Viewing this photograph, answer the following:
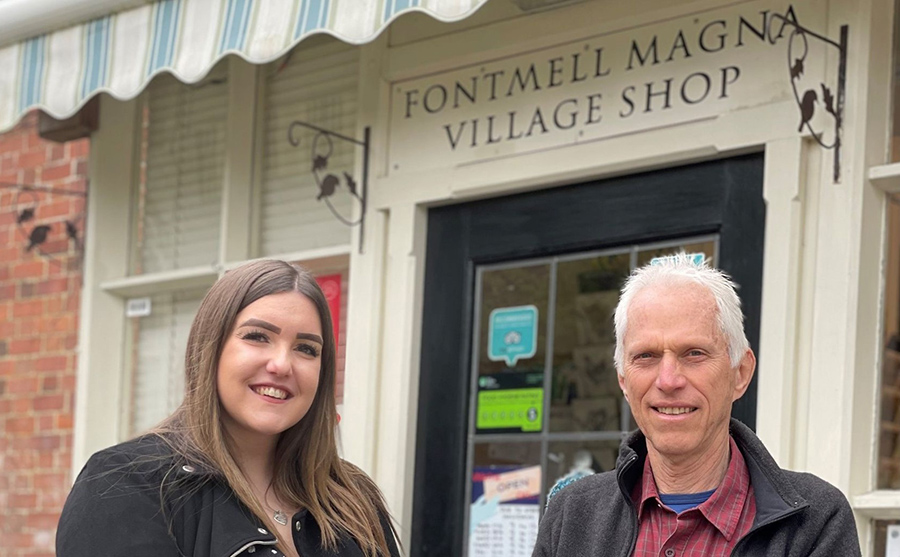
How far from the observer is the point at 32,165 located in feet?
21.5

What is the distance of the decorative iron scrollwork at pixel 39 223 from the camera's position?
6.20m

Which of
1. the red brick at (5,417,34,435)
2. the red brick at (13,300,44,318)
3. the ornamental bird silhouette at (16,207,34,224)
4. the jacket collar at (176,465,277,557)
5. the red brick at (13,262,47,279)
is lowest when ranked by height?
the red brick at (5,417,34,435)

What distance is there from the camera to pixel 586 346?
Result: 4723 millimetres

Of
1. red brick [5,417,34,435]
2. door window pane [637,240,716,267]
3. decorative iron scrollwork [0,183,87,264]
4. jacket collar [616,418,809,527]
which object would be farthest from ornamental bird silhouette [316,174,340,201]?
jacket collar [616,418,809,527]

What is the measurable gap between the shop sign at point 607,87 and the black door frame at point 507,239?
0.57 feet

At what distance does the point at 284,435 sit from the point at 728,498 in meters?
1.01

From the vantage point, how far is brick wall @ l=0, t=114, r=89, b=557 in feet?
20.4

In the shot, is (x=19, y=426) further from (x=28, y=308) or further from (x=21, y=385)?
(x=28, y=308)

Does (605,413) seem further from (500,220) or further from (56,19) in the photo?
(56,19)

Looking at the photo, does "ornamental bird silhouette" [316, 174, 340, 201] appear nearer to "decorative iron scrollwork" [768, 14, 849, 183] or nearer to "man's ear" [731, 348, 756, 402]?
"decorative iron scrollwork" [768, 14, 849, 183]

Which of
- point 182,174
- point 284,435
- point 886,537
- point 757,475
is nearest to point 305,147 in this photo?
point 182,174

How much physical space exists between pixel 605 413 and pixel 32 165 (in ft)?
10.5

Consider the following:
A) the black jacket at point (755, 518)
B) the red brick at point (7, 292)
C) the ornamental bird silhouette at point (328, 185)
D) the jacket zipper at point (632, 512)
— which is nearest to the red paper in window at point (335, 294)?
the ornamental bird silhouette at point (328, 185)

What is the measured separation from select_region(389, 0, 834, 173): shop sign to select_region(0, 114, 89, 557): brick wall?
1.94m
